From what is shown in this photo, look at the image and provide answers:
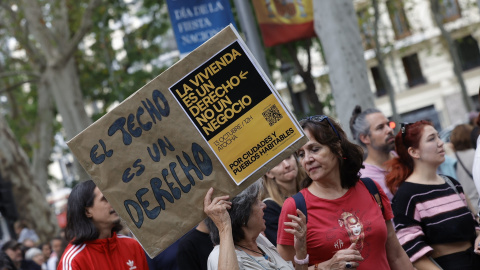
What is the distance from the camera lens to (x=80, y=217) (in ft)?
16.5

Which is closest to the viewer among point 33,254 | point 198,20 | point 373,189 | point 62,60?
point 373,189

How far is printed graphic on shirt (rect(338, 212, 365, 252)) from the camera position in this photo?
4.43 meters

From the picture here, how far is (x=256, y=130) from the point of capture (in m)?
4.20

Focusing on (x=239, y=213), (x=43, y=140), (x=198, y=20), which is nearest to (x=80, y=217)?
(x=239, y=213)

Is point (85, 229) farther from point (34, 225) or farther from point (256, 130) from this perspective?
point (34, 225)

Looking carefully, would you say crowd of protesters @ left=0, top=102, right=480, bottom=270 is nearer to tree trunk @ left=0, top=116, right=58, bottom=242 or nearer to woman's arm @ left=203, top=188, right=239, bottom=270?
woman's arm @ left=203, top=188, right=239, bottom=270

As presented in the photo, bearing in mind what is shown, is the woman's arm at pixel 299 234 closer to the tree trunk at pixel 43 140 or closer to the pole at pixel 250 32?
the pole at pixel 250 32

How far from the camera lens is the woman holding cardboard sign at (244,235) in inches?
160

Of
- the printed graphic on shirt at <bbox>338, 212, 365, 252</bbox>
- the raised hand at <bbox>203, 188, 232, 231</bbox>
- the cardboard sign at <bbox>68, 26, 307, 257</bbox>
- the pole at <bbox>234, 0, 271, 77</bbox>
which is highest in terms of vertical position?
the pole at <bbox>234, 0, 271, 77</bbox>

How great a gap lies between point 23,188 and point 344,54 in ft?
46.1

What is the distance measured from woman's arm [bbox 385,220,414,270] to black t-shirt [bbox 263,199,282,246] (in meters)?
1.22

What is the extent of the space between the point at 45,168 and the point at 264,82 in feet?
72.6

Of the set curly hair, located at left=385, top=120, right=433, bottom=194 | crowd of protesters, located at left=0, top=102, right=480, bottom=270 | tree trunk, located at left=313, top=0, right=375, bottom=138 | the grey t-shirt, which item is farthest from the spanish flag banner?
the grey t-shirt

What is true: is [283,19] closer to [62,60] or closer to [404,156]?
[404,156]
